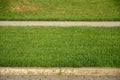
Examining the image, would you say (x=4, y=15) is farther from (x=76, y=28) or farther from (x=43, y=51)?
(x=43, y=51)

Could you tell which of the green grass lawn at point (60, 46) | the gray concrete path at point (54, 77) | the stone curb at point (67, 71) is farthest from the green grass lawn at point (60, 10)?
the gray concrete path at point (54, 77)

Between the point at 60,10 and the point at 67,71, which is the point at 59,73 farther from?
the point at 60,10

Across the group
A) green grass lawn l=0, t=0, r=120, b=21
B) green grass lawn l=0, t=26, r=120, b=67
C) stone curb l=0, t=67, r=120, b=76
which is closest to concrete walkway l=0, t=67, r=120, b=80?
stone curb l=0, t=67, r=120, b=76

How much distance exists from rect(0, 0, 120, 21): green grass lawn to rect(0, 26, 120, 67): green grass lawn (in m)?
2.91

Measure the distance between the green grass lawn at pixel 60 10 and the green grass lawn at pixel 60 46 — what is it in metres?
2.91

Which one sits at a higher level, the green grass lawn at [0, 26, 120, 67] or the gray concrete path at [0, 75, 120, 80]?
the gray concrete path at [0, 75, 120, 80]

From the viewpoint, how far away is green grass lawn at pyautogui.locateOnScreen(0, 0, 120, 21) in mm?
13180

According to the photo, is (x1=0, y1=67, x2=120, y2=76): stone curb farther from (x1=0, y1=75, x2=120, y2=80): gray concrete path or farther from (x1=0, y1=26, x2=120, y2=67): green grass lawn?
(x1=0, y1=26, x2=120, y2=67): green grass lawn

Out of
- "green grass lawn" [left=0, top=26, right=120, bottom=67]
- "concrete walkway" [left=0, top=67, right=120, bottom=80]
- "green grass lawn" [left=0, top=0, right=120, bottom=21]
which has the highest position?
"concrete walkway" [left=0, top=67, right=120, bottom=80]

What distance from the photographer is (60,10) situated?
50.4 feet

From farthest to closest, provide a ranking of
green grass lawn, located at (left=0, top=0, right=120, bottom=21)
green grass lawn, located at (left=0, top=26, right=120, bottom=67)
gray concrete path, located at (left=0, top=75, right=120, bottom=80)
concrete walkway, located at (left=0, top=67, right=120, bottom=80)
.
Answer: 1. green grass lawn, located at (left=0, top=0, right=120, bottom=21)
2. green grass lawn, located at (left=0, top=26, right=120, bottom=67)
3. concrete walkway, located at (left=0, top=67, right=120, bottom=80)
4. gray concrete path, located at (left=0, top=75, right=120, bottom=80)

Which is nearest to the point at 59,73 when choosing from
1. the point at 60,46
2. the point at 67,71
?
the point at 67,71

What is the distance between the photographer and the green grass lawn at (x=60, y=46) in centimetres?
611

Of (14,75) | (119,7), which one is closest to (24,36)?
(14,75)
